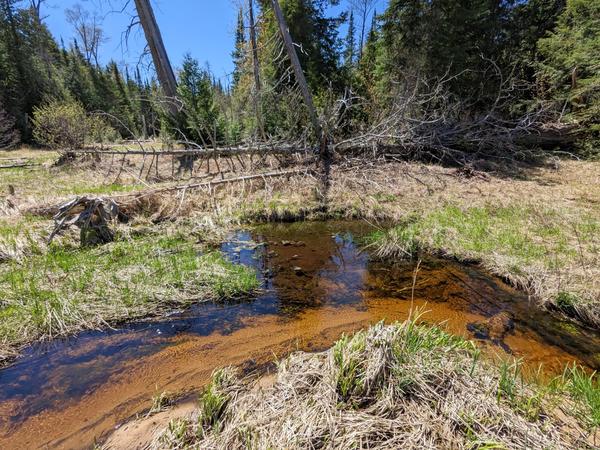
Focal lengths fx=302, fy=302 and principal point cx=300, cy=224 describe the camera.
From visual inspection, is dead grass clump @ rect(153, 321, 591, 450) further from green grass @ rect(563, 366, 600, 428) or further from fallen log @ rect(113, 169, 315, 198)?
fallen log @ rect(113, 169, 315, 198)

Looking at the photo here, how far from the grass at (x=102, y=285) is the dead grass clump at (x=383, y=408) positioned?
7.30ft

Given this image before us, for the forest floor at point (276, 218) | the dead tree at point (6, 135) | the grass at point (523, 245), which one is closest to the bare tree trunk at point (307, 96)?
the forest floor at point (276, 218)

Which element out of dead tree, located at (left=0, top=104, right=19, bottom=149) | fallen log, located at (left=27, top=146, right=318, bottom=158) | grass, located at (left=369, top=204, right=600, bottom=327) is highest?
dead tree, located at (left=0, top=104, right=19, bottom=149)

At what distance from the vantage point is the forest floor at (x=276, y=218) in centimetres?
385

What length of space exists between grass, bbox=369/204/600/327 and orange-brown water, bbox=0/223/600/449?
29 centimetres

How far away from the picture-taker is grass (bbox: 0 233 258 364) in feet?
11.8

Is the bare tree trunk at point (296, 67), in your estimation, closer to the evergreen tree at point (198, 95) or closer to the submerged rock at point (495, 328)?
the evergreen tree at point (198, 95)

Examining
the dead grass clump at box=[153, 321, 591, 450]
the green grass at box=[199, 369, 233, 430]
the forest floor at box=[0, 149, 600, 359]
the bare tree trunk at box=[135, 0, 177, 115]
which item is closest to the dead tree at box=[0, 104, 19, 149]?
the forest floor at box=[0, 149, 600, 359]

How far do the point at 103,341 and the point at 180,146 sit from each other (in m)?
10.6

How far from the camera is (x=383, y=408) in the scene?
1.92 m

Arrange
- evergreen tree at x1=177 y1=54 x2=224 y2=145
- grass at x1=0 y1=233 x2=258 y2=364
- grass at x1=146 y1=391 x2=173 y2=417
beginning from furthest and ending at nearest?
1. evergreen tree at x1=177 y1=54 x2=224 y2=145
2. grass at x1=0 y1=233 x2=258 y2=364
3. grass at x1=146 y1=391 x2=173 y2=417

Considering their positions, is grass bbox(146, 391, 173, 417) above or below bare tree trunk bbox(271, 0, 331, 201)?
below

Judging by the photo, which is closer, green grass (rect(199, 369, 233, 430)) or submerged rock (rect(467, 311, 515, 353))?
green grass (rect(199, 369, 233, 430))

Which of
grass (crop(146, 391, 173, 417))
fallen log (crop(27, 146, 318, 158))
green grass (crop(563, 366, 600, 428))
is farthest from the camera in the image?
fallen log (crop(27, 146, 318, 158))
